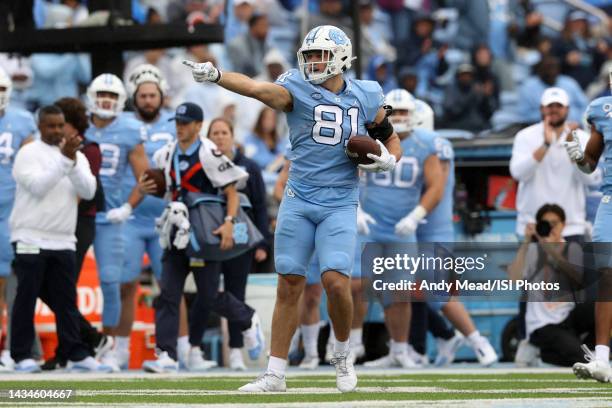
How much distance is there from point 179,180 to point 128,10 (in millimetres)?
2651

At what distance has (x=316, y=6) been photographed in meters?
20.1

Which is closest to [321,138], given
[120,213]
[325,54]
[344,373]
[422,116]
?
[325,54]

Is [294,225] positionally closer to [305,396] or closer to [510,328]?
[305,396]

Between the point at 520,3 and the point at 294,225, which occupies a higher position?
the point at 520,3

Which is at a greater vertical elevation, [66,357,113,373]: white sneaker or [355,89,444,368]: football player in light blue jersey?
[355,89,444,368]: football player in light blue jersey

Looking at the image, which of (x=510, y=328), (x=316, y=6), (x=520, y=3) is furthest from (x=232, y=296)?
(x=520, y=3)

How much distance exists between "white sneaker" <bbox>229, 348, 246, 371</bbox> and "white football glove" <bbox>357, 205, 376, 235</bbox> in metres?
1.30

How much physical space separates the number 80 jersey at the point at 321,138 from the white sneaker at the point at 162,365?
119 inches

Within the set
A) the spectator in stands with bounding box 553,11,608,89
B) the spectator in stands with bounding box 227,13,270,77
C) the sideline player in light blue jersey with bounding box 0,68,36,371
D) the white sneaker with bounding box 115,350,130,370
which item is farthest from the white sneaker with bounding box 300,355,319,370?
the spectator in stands with bounding box 553,11,608,89

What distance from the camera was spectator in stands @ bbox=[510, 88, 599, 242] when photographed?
43.3 feet

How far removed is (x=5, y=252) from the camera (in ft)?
40.4

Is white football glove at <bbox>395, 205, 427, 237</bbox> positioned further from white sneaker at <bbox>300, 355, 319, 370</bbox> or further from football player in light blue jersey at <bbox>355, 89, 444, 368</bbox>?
white sneaker at <bbox>300, 355, 319, 370</bbox>

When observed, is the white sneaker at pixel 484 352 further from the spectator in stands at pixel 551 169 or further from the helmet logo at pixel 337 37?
the helmet logo at pixel 337 37

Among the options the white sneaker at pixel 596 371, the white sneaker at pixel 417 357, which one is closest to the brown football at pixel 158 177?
the white sneaker at pixel 417 357
